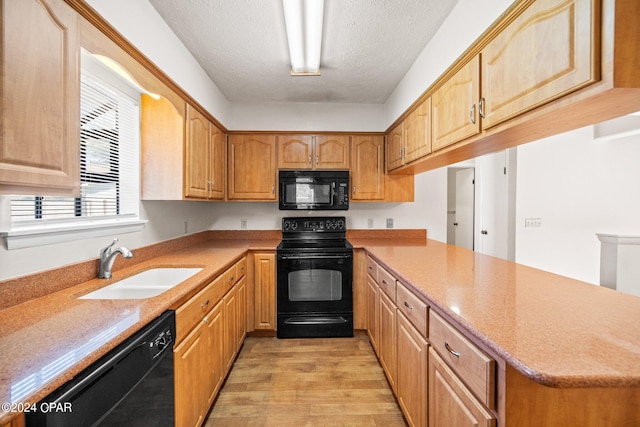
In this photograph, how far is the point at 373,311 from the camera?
252cm

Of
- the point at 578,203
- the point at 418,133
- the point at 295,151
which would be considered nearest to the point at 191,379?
the point at 418,133

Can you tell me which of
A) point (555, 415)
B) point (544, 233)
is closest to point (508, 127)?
point (555, 415)

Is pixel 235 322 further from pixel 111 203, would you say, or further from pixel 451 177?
pixel 451 177

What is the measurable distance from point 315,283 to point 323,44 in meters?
2.07

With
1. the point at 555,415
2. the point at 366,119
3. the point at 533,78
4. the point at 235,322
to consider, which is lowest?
the point at 235,322

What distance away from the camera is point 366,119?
3.27 m

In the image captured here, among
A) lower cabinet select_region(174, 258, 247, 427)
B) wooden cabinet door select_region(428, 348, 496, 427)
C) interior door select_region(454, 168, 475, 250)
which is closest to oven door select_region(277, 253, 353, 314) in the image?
lower cabinet select_region(174, 258, 247, 427)

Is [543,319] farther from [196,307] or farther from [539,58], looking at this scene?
[196,307]

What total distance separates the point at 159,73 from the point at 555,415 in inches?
95.4

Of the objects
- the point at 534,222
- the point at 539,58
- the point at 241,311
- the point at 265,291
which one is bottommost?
the point at 241,311

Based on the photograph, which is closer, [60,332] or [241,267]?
[60,332]

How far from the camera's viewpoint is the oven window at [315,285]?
108 inches

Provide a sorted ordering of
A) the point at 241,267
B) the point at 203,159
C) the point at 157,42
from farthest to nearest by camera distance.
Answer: the point at 241,267
the point at 203,159
the point at 157,42

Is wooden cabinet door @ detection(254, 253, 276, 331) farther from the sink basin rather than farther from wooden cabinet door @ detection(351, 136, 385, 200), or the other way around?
wooden cabinet door @ detection(351, 136, 385, 200)
